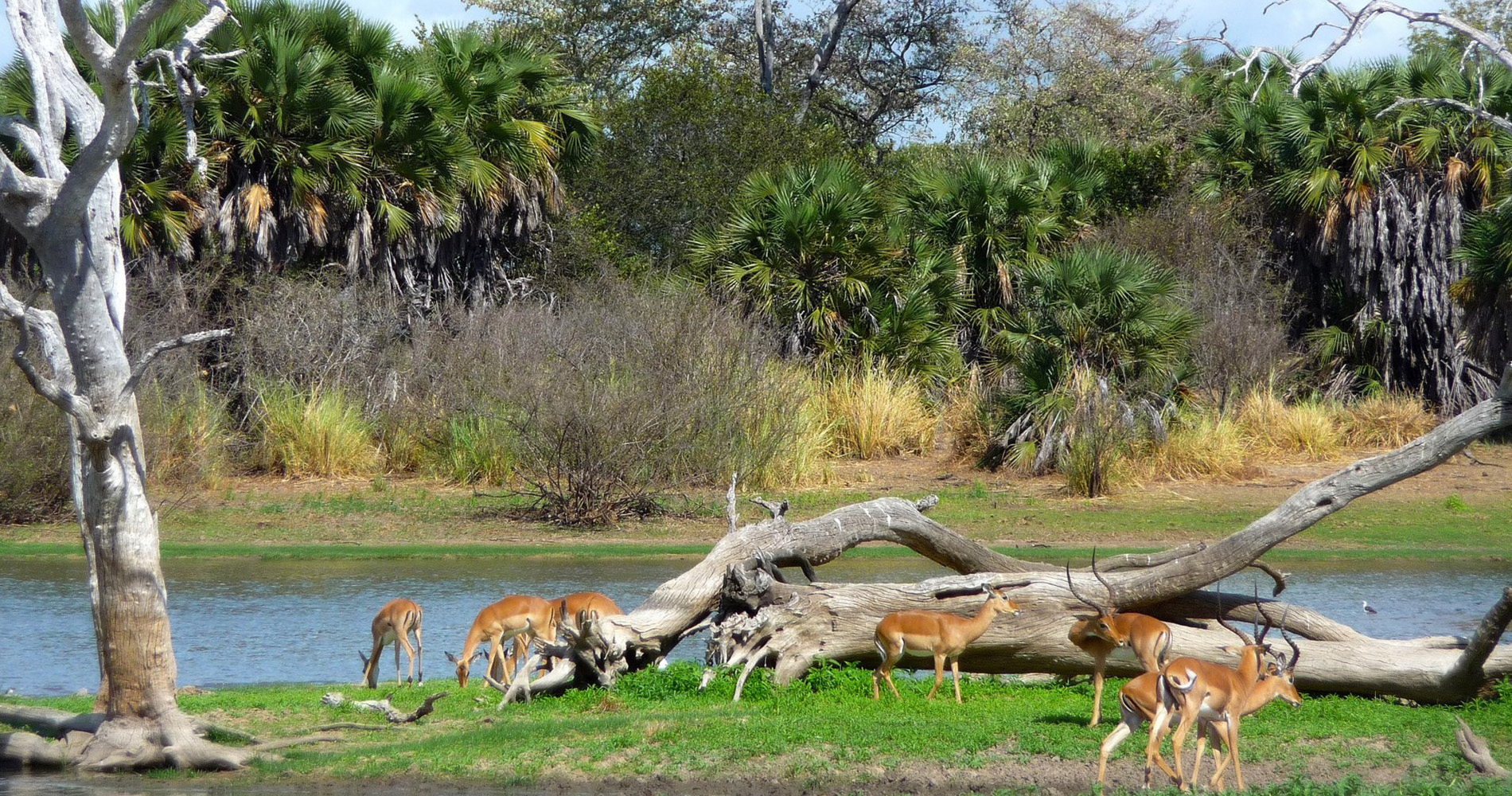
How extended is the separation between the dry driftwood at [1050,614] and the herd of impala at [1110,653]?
0.65 ft

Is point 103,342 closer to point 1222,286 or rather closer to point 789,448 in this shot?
point 789,448

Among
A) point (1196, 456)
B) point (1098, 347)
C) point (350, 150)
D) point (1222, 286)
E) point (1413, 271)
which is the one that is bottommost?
point (1196, 456)

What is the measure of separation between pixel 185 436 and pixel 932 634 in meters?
14.5

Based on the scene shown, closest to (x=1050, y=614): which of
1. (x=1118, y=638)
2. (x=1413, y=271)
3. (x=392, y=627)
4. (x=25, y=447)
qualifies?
(x=1118, y=638)

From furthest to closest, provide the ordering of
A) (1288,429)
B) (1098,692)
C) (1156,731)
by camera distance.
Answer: (1288,429) → (1098,692) → (1156,731)

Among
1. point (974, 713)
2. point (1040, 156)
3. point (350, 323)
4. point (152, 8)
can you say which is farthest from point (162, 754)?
point (1040, 156)

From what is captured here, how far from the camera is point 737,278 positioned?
23906 millimetres

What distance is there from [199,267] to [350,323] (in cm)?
265

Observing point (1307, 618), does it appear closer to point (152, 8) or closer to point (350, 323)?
point (152, 8)

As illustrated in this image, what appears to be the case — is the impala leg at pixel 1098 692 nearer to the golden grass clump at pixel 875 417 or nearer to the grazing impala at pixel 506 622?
the grazing impala at pixel 506 622

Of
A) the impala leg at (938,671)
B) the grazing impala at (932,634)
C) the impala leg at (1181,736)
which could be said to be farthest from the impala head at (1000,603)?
the impala leg at (1181,736)

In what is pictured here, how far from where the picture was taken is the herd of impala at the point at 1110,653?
6.69m

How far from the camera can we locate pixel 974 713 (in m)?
8.52

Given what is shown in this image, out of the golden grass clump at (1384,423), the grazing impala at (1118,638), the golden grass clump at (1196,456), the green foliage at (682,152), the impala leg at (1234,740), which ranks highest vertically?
the green foliage at (682,152)
